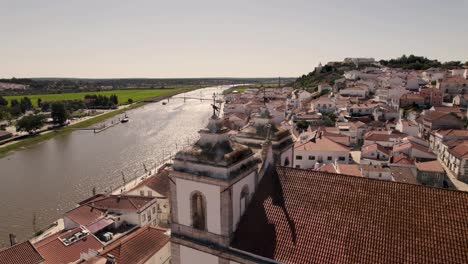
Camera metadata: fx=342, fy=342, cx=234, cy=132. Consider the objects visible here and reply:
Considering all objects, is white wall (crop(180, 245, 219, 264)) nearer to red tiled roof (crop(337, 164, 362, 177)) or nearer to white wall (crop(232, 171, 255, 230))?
white wall (crop(232, 171, 255, 230))

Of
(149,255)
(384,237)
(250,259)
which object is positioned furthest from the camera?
(149,255)

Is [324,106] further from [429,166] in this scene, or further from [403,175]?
[403,175]

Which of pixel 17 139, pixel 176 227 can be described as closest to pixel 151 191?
pixel 176 227

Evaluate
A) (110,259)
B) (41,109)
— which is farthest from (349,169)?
(41,109)

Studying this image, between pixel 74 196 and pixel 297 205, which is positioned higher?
pixel 297 205

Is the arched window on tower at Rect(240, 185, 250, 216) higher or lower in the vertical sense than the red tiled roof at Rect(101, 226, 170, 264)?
higher

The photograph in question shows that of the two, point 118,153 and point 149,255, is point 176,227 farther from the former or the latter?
point 118,153

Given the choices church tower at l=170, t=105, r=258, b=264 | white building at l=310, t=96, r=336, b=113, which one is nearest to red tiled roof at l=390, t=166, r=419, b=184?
church tower at l=170, t=105, r=258, b=264
